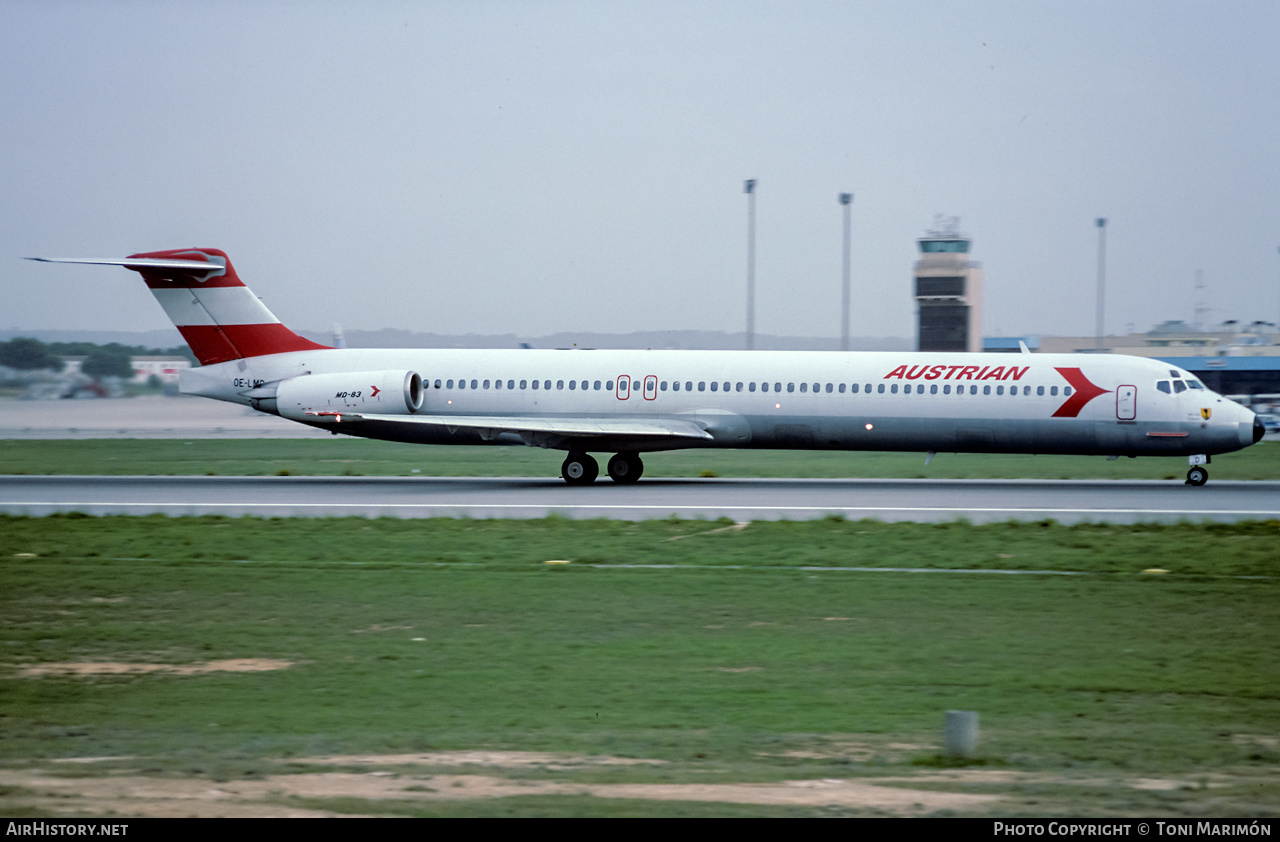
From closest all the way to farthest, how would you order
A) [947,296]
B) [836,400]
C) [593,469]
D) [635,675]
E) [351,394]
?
[635,675]
[836,400]
[593,469]
[351,394]
[947,296]

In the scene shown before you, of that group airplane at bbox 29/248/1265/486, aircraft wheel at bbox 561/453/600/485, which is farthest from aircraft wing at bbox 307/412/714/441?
aircraft wheel at bbox 561/453/600/485

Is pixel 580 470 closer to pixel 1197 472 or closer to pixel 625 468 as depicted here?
pixel 625 468

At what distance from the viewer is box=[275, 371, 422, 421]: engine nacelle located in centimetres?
3125

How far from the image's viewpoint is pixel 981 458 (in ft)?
136

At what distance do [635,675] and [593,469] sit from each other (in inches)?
779

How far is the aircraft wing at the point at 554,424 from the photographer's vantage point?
29828 millimetres

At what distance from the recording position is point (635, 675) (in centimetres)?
1122

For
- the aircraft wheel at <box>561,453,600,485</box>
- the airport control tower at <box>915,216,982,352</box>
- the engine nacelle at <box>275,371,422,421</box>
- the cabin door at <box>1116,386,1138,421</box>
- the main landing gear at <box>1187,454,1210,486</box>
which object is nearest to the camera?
the cabin door at <box>1116,386,1138,421</box>

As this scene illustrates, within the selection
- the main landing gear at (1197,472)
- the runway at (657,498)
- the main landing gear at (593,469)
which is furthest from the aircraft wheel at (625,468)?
the main landing gear at (1197,472)

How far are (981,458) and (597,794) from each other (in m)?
35.8

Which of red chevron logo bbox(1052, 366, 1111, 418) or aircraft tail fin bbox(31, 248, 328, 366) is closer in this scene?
red chevron logo bbox(1052, 366, 1111, 418)

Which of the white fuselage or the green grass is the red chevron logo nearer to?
the white fuselage

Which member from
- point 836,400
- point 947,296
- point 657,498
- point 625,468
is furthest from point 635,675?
point 947,296
